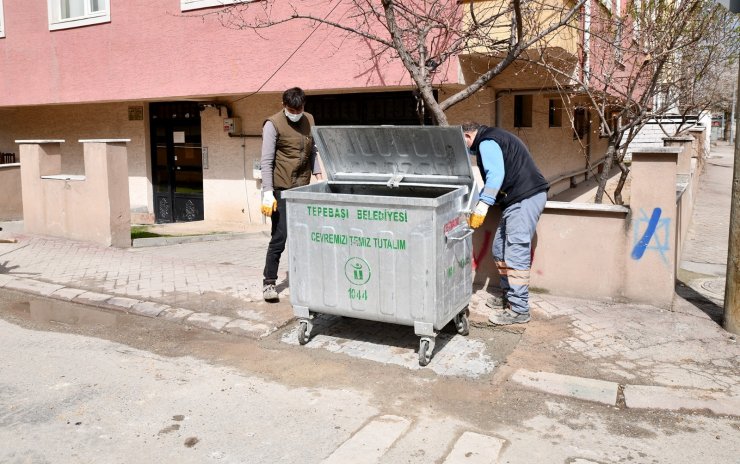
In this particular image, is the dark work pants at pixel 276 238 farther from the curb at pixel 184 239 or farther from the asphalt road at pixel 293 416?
the curb at pixel 184 239

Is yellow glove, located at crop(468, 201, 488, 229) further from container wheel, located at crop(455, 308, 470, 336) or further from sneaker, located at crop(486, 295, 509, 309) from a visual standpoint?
sneaker, located at crop(486, 295, 509, 309)

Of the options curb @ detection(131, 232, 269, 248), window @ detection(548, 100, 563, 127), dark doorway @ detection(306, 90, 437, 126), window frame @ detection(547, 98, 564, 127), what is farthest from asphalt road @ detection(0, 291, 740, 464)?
window @ detection(548, 100, 563, 127)

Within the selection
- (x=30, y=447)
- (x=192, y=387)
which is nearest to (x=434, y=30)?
(x=192, y=387)

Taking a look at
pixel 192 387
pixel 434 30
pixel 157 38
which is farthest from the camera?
pixel 157 38

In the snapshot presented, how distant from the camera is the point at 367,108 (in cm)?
1113

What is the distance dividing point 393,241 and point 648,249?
2.54m

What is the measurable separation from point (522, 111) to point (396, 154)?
258 inches

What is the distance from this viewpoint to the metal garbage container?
16.2 feet

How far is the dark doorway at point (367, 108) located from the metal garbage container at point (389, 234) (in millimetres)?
4517

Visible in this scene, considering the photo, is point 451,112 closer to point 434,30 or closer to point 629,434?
point 434,30

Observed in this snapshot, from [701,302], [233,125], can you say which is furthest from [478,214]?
[233,125]

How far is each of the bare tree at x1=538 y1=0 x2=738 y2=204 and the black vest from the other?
238 cm

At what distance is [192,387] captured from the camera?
15.7 ft

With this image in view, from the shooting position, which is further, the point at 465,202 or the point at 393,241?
the point at 465,202
